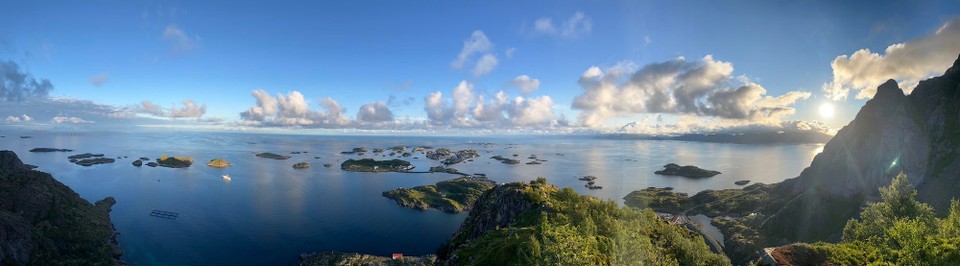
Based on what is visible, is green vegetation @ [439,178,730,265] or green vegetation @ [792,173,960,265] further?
green vegetation @ [439,178,730,265]

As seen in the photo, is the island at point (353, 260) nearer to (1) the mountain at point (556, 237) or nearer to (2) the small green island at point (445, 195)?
(1) the mountain at point (556, 237)

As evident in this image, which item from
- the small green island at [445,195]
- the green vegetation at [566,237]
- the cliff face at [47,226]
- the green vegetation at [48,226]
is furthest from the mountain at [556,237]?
the small green island at [445,195]

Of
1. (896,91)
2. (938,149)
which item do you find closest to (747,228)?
(938,149)

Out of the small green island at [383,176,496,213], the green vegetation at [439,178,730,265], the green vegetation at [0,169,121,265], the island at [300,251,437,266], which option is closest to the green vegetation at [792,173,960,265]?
the green vegetation at [439,178,730,265]

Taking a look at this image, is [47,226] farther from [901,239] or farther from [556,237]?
[901,239]

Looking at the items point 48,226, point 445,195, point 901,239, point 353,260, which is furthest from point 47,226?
point 901,239

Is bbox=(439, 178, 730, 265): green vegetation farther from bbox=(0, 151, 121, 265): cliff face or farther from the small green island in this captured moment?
bbox=(0, 151, 121, 265): cliff face

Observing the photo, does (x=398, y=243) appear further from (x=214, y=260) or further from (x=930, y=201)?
(x=930, y=201)
